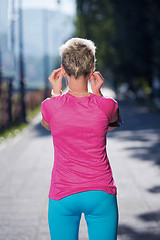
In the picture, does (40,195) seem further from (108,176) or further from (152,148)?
(152,148)

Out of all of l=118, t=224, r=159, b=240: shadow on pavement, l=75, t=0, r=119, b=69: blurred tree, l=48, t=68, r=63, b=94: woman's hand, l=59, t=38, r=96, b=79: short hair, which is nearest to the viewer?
l=59, t=38, r=96, b=79: short hair

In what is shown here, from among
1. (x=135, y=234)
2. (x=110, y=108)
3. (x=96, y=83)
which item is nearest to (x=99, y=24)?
(x=135, y=234)

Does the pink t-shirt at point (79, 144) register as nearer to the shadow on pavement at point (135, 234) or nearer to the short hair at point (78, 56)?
the short hair at point (78, 56)

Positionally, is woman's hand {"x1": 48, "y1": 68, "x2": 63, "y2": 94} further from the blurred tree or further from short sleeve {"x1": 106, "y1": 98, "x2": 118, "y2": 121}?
the blurred tree

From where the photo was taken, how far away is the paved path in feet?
18.3

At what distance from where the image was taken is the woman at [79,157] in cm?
257

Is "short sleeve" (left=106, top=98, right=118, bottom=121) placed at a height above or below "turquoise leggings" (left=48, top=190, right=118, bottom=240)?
above

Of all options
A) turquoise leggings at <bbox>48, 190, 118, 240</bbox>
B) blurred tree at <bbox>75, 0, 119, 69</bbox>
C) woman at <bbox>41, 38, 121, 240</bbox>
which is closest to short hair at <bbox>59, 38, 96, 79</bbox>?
woman at <bbox>41, 38, 121, 240</bbox>

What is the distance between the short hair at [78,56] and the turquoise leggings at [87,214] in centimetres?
67

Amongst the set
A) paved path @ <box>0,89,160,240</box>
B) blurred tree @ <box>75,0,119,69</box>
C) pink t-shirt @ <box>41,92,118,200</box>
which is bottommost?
blurred tree @ <box>75,0,119,69</box>

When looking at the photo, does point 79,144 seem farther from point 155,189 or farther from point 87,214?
point 155,189

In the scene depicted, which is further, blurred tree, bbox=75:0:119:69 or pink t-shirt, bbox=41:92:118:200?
blurred tree, bbox=75:0:119:69

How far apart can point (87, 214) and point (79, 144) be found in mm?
390

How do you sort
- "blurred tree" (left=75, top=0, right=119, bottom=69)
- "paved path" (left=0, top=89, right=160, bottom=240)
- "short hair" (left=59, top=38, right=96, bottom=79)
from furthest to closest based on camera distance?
"blurred tree" (left=75, top=0, right=119, bottom=69)
"paved path" (left=0, top=89, right=160, bottom=240)
"short hair" (left=59, top=38, right=96, bottom=79)
